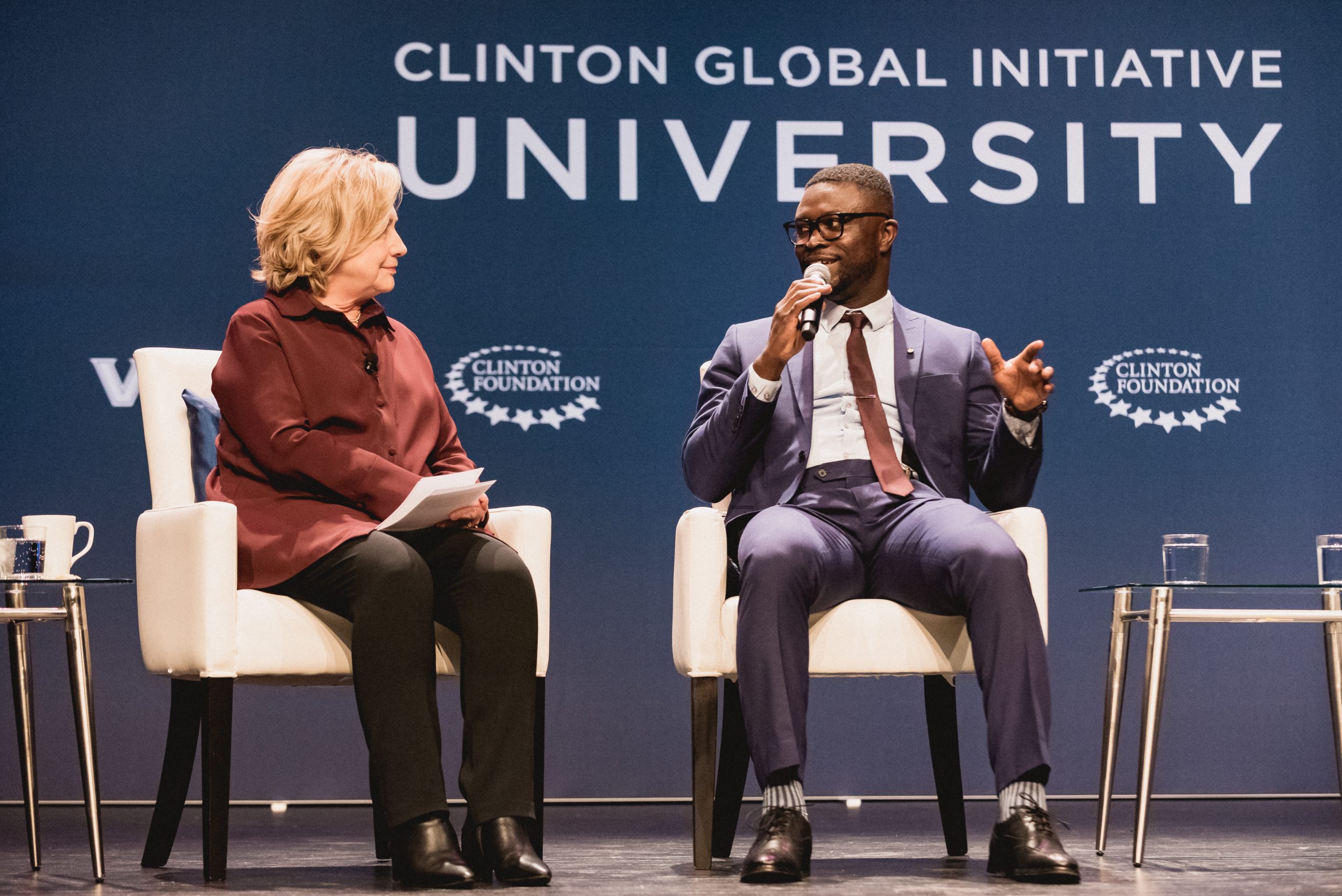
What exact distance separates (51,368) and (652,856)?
7.19 feet

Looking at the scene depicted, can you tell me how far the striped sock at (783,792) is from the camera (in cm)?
215

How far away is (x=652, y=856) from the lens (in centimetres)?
255

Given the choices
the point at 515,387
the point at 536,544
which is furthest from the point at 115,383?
the point at 536,544

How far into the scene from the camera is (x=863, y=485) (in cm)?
252

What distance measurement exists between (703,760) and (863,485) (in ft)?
1.90

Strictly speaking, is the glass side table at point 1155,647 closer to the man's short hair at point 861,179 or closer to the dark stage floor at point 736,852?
the dark stage floor at point 736,852

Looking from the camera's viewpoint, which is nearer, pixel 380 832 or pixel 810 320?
pixel 810 320

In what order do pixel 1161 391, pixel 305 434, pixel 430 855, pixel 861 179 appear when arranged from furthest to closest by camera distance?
1. pixel 1161 391
2. pixel 861 179
3. pixel 305 434
4. pixel 430 855

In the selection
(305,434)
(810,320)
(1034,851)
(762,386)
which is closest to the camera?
(1034,851)

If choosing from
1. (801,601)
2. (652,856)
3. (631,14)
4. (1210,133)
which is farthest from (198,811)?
(1210,133)

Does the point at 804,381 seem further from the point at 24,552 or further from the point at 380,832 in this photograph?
the point at 24,552

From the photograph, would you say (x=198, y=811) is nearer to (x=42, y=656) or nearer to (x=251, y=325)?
(x=42, y=656)

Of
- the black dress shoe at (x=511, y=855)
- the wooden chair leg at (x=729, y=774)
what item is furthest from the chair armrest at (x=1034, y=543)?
the black dress shoe at (x=511, y=855)

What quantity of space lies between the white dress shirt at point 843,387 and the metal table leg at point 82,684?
1.21 meters
